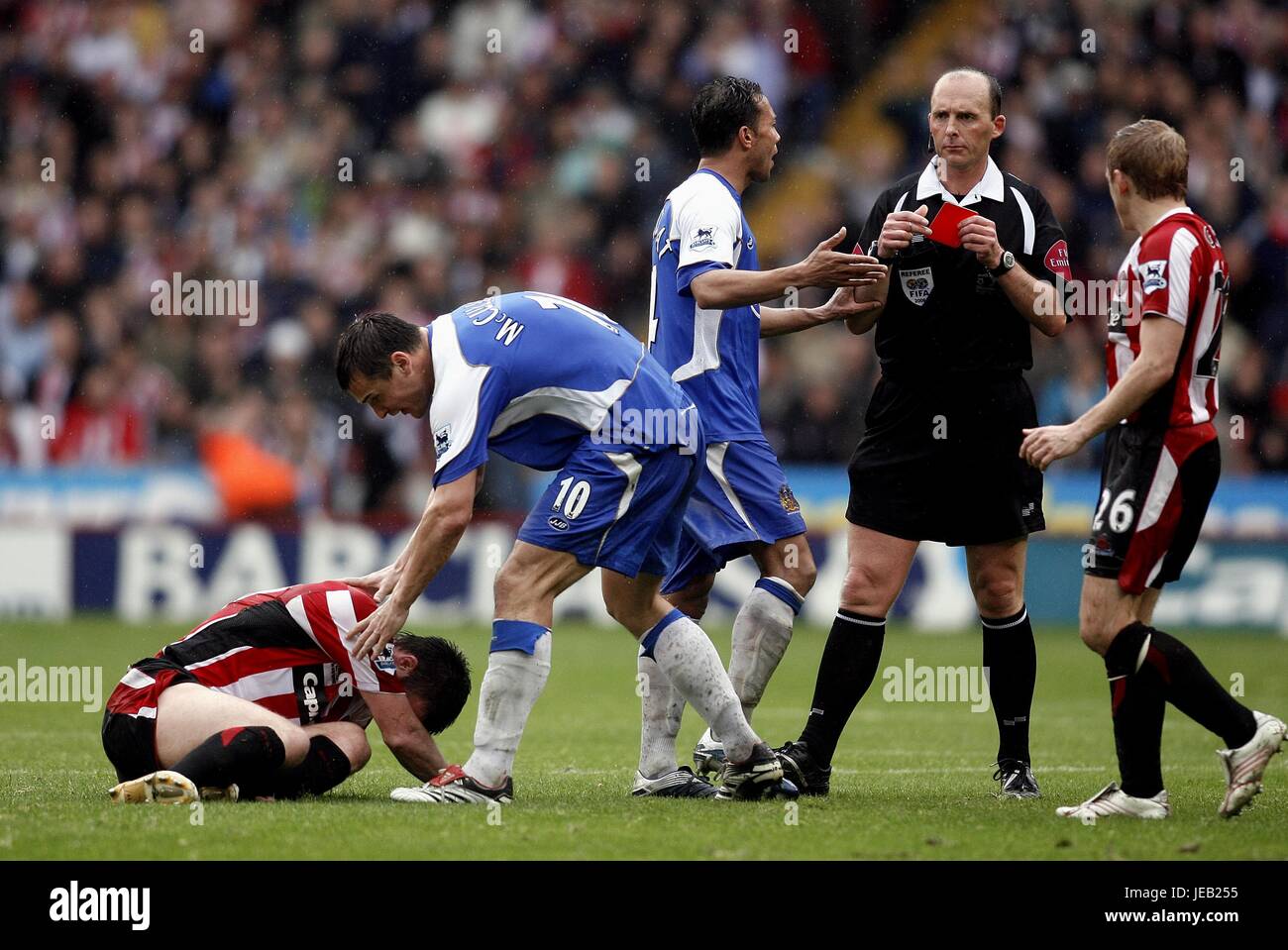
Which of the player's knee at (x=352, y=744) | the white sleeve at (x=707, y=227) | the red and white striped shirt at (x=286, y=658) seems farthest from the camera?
the white sleeve at (x=707, y=227)

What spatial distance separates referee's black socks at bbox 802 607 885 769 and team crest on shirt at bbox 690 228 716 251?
1.52m

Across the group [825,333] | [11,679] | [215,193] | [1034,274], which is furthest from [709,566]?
[215,193]

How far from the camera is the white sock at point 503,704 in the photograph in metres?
5.77

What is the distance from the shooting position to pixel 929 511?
6438 millimetres

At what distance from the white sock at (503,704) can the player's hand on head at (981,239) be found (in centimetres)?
211

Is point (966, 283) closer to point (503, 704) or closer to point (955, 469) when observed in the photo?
point (955, 469)

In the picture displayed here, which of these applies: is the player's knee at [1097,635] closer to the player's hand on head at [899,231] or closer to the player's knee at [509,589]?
the player's hand on head at [899,231]

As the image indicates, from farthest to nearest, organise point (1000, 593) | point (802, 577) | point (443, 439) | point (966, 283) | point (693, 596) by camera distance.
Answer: point (693, 596) < point (802, 577) < point (1000, 593) < point (966, 283) < point (443, 439)

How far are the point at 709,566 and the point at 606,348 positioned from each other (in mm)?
1218

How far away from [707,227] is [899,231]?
729 millimetres

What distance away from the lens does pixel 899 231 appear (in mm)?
6180
